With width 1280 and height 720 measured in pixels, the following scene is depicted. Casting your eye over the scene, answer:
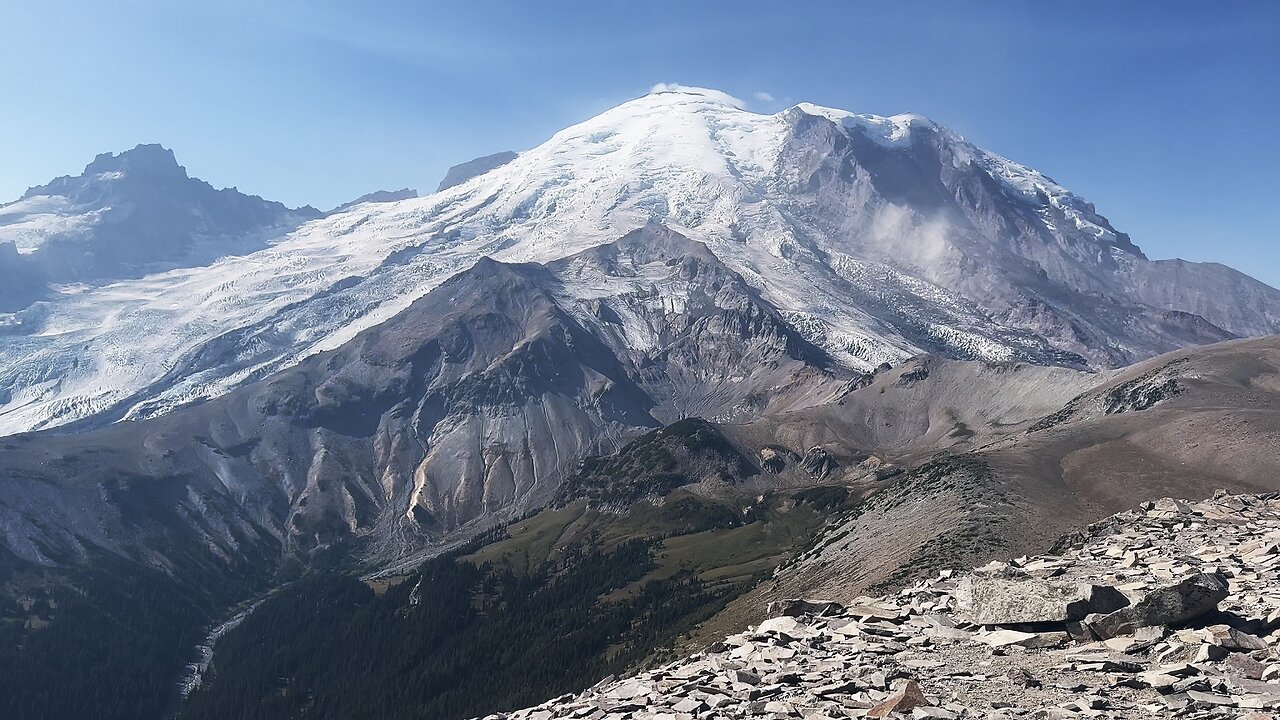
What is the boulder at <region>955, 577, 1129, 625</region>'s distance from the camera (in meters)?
38.4

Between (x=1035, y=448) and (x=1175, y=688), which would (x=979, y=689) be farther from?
(x=1035, y=448)

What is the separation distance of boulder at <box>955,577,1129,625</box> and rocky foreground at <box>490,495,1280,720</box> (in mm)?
68

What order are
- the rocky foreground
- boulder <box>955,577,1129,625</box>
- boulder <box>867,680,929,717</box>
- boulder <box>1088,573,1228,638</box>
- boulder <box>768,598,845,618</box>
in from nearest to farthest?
boulder <box>867,680,929,717</box>
the rocky foreground
boulder <box>1088,573,1228,638</box>
boulder <box>955,577,1129,625</box>
boulder <box>768,598,845,618</box>

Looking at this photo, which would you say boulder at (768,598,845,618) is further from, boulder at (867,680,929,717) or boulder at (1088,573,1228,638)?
boulder at (867,680,929,717)

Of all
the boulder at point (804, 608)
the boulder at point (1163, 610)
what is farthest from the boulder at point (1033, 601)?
the boulder at point (804, 608)

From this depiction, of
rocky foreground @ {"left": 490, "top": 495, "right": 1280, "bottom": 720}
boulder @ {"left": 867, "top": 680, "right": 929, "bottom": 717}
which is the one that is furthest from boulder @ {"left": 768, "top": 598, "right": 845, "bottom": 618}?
boulder @ {"left": 867, "top": 680, "right": 929, "bottom": 717}

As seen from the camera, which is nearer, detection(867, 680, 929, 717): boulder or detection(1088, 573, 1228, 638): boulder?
detection(867, 680, 929, 717): boulder

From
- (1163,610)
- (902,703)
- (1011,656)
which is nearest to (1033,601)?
(1011,656)

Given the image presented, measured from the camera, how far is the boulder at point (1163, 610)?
1446 inches

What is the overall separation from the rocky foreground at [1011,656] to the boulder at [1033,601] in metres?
0.07

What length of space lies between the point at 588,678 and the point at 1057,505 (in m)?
107

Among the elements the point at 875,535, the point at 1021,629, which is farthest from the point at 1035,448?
the point at 1021,629

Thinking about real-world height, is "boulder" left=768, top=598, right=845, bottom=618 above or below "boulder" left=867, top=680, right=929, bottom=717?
below

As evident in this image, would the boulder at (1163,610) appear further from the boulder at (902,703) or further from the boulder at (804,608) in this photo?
the boulder at (804,608)
